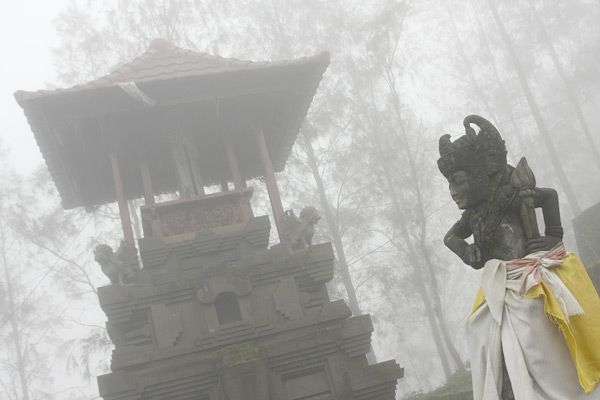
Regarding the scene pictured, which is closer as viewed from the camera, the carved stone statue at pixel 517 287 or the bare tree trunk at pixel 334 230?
the carved stone statue at pixel 517 287

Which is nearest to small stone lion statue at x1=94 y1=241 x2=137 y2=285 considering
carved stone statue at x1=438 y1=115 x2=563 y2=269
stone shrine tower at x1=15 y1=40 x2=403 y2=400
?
stone shrine tower at x1=15 y1=40 x2=403 y2=400

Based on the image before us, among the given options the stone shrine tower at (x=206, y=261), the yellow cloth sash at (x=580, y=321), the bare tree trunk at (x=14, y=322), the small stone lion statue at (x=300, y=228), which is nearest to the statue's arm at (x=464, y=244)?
the yellow cloth sash at (x=580, y=321)

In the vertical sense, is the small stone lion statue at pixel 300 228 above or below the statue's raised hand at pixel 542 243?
above

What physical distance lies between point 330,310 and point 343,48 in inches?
539

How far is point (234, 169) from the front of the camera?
31.9 feet

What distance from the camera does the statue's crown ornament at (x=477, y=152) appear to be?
3.89 meters

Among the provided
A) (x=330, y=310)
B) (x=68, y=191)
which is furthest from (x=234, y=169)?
(x=68, y=191)

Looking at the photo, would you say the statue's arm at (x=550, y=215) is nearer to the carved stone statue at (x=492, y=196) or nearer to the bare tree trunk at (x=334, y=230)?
the carved stone statue at (x=492, y=196)

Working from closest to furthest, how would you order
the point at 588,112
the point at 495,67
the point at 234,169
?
the point at 234,169
the point at 495,67
the point at 588,112

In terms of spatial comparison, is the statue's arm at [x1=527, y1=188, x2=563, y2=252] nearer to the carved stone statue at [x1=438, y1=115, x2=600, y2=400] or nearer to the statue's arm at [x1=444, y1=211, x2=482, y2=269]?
the carved stone statue at [x1=438, y1=115, x2=600, y2=400]

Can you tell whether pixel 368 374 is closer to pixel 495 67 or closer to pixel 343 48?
pixel 343 48

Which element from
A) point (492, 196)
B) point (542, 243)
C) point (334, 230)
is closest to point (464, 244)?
point (492, 196)

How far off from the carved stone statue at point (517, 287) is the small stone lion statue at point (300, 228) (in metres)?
4.65

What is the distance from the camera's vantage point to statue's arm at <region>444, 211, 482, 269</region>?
3891mm
